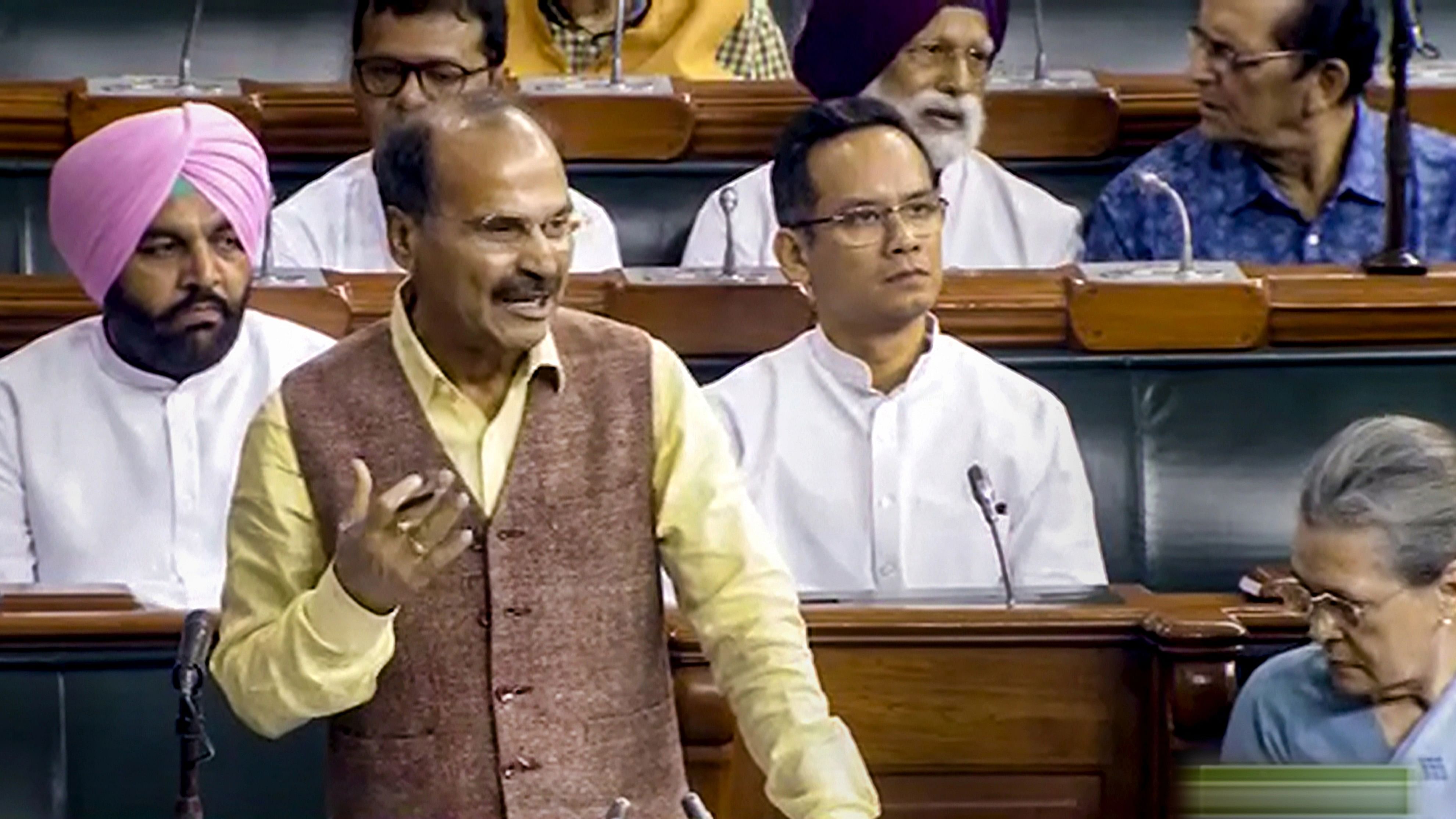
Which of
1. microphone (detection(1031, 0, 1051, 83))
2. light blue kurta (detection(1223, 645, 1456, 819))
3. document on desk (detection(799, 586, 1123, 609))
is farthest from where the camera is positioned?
microphone (detection(1031, 0, 1051, 83))

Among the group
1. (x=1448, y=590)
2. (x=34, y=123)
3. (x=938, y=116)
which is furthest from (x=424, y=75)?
(x=1448, y=590)

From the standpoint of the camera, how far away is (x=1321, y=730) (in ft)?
10.4

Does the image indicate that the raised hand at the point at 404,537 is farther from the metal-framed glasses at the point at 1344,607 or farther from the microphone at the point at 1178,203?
the microphone at the point at 1178,203

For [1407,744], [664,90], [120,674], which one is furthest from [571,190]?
[1407,744]

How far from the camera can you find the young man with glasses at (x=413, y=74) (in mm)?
4691

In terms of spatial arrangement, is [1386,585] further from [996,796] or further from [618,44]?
[618,44]

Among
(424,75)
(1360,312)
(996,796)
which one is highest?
(424,75)

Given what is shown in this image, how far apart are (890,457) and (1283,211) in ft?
3.12

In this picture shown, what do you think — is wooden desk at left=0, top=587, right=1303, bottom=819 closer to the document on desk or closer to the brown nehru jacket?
the document on desk

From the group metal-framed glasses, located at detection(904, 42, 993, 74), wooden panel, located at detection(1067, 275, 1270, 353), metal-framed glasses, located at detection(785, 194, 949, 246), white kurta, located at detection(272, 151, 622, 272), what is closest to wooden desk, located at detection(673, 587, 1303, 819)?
metal-framed glasses, located at detection(785, 194, 949, 246)

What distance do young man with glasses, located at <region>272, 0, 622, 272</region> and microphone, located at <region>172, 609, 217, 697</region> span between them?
4.72ft

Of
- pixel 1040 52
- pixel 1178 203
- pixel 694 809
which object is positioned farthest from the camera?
pixel 1040 52

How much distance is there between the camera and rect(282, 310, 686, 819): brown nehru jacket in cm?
316

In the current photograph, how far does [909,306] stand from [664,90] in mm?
1093
